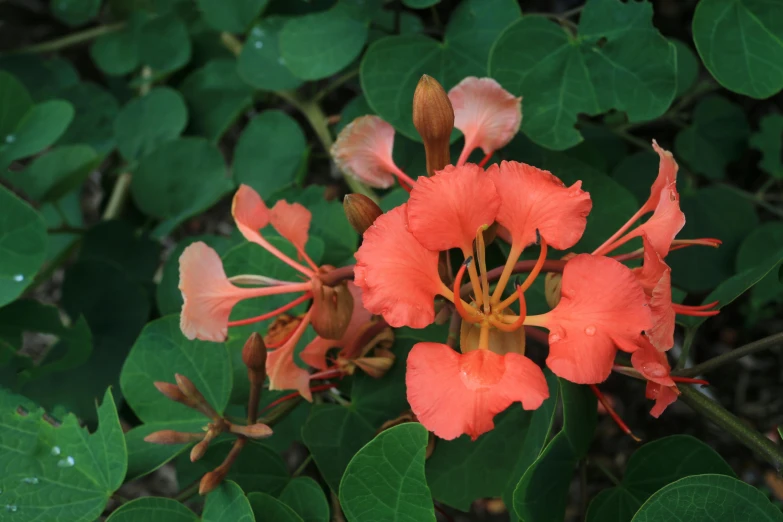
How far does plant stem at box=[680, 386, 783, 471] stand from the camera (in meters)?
0.89

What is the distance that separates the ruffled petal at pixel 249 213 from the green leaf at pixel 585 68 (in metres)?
0.46

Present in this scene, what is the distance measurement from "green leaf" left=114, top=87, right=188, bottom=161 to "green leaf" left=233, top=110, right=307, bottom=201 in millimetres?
194

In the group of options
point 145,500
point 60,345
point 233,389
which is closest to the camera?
point 145,500

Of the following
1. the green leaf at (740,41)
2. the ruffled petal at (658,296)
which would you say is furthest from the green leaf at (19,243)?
the green leaf at (740,41)

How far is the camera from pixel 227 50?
188 cm

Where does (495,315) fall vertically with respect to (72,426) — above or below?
above

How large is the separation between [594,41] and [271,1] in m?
0.87

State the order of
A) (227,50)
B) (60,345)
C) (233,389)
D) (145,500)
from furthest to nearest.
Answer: (227,50)
(60,345)
(233,389)
(145,500)

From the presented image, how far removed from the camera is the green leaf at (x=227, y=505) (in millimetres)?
911

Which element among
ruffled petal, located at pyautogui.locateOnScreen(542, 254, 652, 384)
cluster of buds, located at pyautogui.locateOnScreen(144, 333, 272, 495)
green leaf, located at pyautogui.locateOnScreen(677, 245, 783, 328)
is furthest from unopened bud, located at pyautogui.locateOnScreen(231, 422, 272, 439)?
green leaf, located at pyautogui.locateOnScreen(677, 245, 783, 328)

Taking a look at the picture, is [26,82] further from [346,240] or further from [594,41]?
[594,41]

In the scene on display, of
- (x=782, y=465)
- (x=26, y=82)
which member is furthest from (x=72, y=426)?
(x=26, y=82)

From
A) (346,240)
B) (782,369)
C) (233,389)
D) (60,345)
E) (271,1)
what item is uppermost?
(271,1)

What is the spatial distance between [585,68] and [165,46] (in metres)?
1.13
